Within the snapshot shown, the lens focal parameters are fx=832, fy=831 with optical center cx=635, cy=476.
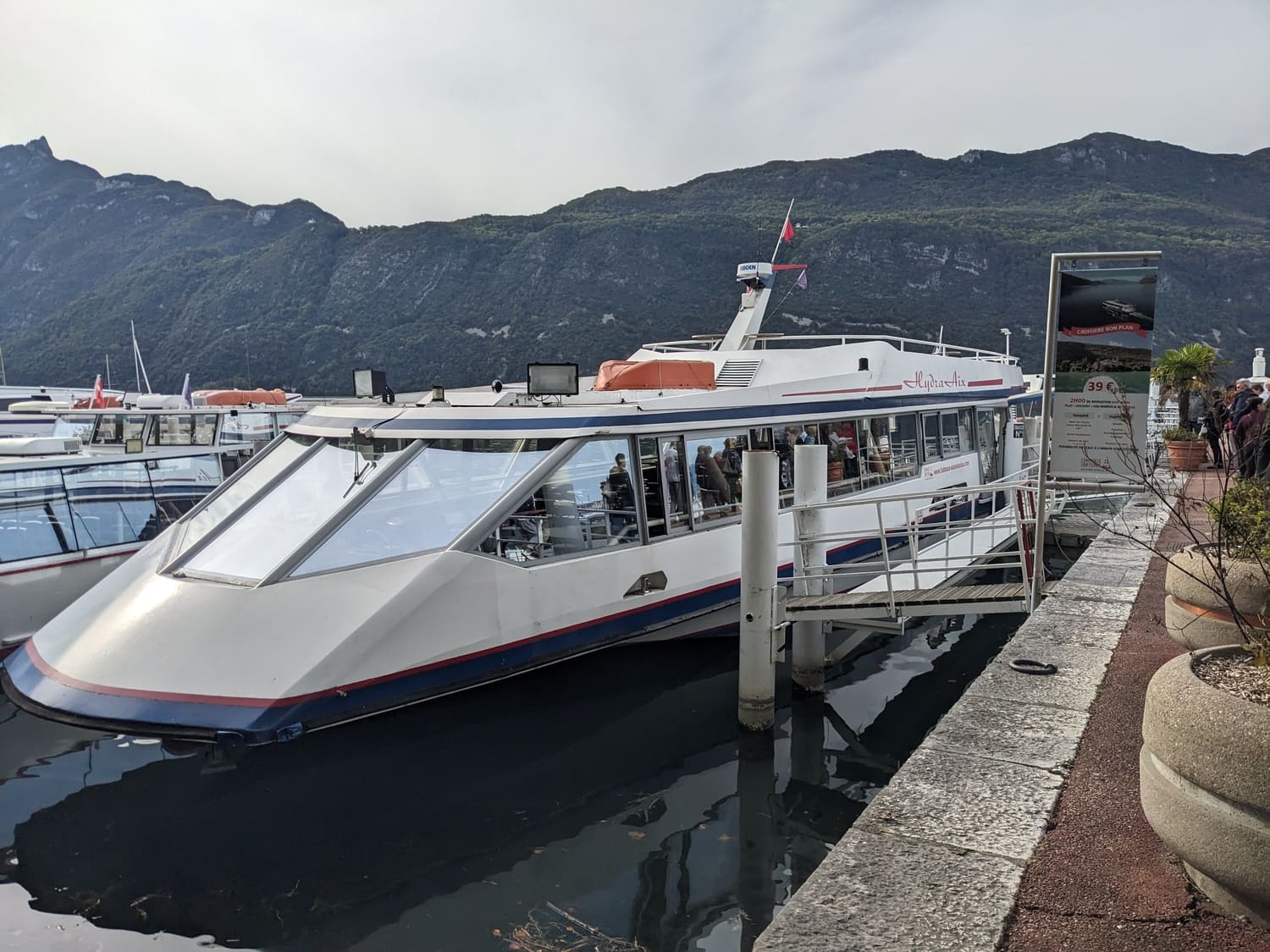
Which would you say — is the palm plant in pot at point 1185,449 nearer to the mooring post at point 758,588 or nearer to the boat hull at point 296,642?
the mooring post at point 758,588

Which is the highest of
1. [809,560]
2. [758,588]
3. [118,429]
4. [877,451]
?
[118,429]

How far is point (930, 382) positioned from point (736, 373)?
350 cm

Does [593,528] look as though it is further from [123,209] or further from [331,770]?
[123,209]

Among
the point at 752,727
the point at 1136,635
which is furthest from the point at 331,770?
the point at 1136,635

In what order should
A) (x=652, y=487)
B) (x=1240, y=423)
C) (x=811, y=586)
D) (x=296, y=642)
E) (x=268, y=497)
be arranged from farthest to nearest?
1. (x=1240, y=423)
2. (x=811, y=586)
3. (x=652, y=487)
4. (x=268, y=497)
5. (x=296, y=642)

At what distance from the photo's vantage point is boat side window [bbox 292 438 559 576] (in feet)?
22.5

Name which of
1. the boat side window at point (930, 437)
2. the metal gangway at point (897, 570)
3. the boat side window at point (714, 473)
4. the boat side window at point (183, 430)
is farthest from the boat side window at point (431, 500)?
the boat side window at point (183, 430)

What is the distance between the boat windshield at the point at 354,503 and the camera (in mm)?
6883

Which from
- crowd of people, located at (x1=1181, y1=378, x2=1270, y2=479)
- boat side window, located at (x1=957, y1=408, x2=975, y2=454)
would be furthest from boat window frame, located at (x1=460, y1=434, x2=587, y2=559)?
boat side window, located at (x1=957, y1=408, x2=975, y2=454)

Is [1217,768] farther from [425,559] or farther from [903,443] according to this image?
[903,443]

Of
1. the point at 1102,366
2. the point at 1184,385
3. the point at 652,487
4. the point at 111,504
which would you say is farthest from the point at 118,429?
the point at 1184,385

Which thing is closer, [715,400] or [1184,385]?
[715,400]

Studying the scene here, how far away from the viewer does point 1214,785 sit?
2.32m

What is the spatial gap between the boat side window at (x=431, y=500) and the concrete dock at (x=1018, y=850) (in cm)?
427
